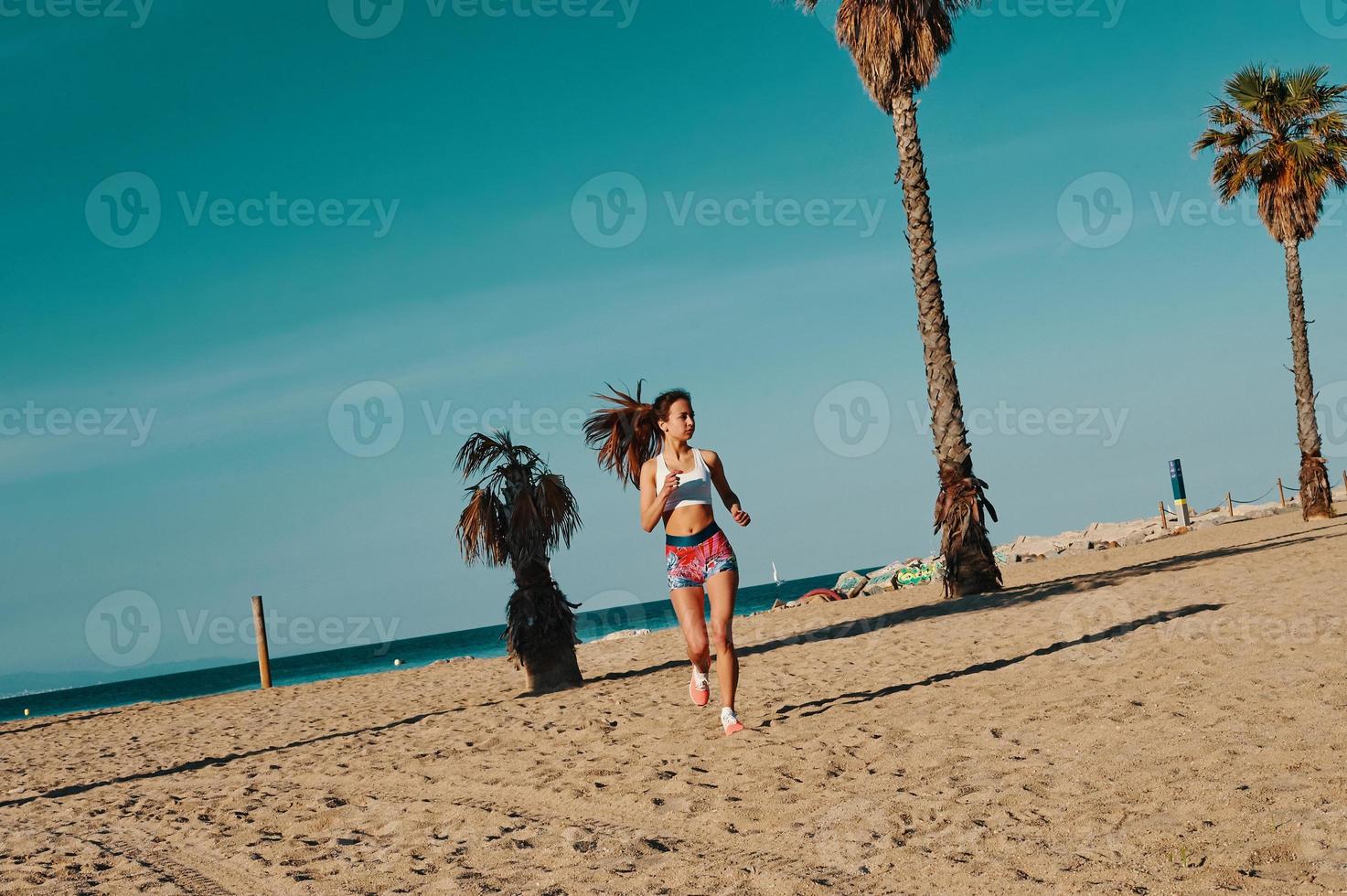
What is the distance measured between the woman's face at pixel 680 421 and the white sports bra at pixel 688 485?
6.6 inches

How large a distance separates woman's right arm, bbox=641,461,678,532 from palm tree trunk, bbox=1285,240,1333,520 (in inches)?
887

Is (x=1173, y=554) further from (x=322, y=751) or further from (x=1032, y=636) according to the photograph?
(x=322, y=751)

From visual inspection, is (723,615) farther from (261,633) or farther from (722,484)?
(261,633)

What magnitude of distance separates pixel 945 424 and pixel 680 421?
933cm

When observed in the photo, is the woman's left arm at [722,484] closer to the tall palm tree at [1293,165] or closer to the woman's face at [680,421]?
the woman's face at [680,421]

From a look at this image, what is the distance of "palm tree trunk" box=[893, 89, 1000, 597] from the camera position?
14.3 m

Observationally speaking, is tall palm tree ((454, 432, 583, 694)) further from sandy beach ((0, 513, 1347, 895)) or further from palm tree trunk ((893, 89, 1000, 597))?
palm tree trunk ((893, 89, 1000, 597))

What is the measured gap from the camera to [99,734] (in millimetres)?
13789

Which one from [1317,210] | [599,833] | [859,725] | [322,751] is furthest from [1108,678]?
[1317,210]

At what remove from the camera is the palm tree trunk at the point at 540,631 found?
10945 millimetres

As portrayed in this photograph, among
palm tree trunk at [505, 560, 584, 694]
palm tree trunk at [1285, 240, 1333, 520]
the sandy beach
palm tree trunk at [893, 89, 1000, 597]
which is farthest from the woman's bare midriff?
palm tree trunk at [1285, 240, 1333, 520]

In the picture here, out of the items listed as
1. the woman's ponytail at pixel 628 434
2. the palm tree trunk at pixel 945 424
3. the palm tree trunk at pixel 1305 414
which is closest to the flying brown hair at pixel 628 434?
the woman's ponytail at pixel 628 434

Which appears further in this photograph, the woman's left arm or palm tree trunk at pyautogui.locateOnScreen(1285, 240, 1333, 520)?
palm tree trunk at pyautogui.locateOnScreen(1285, 240, 1333, 520)

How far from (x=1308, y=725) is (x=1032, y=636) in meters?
4.78
